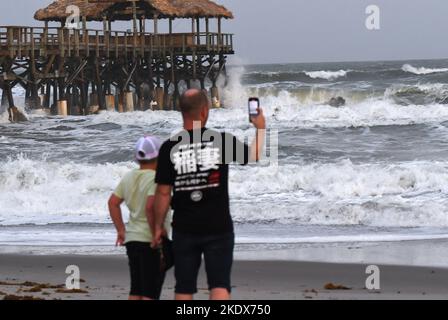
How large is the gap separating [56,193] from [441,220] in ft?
20.3

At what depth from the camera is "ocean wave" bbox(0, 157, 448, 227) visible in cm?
1415

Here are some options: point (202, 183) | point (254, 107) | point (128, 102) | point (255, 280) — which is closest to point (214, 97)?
point (128, 102)

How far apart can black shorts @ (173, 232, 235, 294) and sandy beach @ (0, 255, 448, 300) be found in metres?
2.11

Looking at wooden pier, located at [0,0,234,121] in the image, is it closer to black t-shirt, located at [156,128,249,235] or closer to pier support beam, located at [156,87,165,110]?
pier support beam, located at [156,87,165,110]

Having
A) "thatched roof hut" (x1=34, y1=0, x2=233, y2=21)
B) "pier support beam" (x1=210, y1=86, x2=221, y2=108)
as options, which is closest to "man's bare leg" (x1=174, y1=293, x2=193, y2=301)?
"thatched roof hut" (x1=34, y1=0, x2=233, y2=21)

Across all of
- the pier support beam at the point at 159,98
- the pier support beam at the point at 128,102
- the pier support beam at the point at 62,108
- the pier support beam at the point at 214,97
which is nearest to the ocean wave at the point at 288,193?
the pier support beam at the point at 62,108

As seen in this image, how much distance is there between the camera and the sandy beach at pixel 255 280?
8.34 metres

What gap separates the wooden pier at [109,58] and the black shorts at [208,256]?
83.8 feet

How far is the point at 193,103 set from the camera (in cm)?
568

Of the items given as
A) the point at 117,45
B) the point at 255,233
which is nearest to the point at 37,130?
the point at 117,45

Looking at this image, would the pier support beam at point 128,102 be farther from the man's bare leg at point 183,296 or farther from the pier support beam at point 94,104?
the man's bare leg at point 183,296

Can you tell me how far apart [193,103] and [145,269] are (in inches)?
38.3

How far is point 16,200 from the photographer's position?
16.2m
